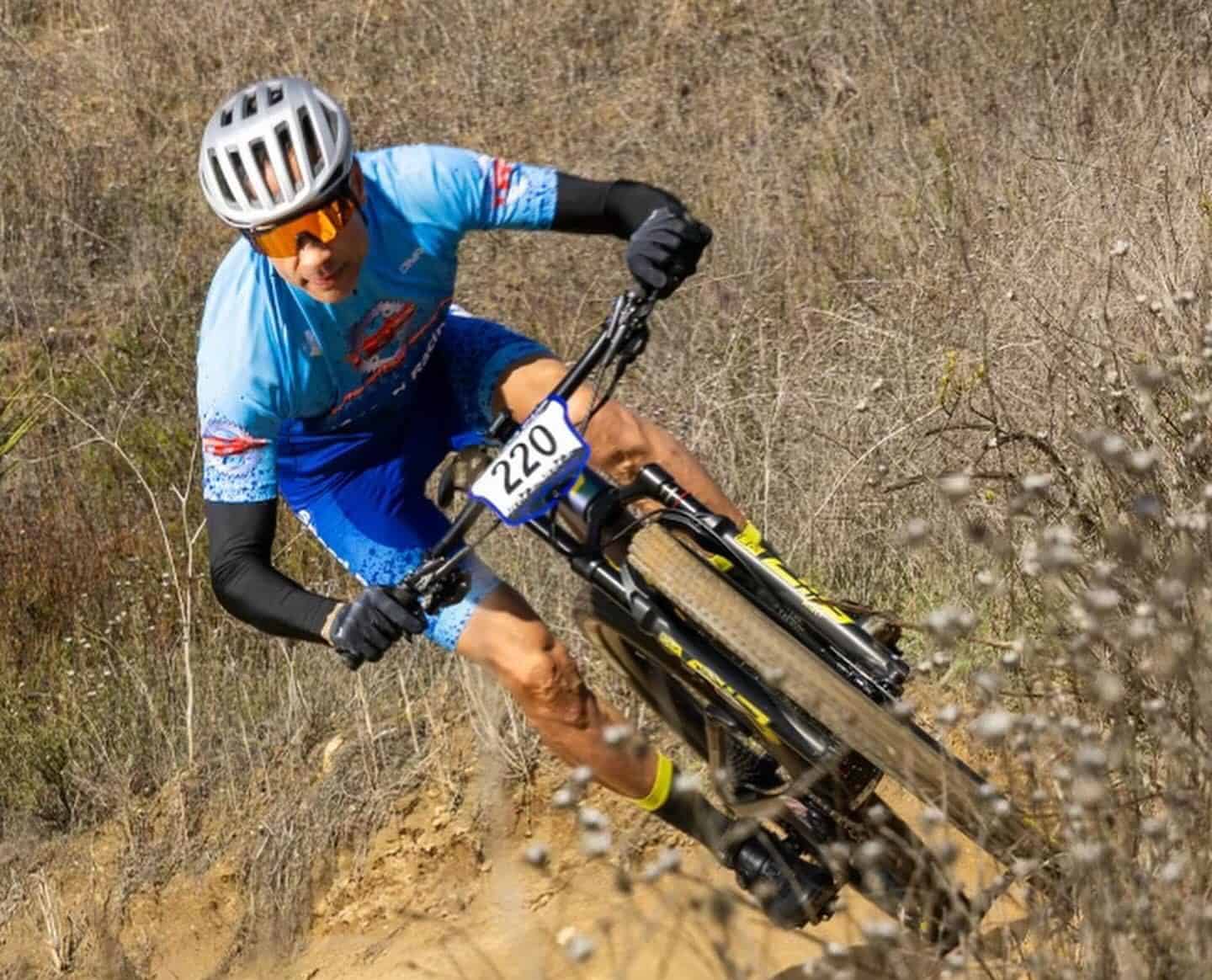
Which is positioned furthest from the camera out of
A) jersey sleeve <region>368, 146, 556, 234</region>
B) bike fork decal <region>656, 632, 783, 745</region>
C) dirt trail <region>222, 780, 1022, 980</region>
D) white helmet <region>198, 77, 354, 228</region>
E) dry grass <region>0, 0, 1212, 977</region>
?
dirt trail <region>222, 780, 1022, 980</region>

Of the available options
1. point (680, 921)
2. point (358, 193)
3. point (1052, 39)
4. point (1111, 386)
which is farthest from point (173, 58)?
point (680, 921)

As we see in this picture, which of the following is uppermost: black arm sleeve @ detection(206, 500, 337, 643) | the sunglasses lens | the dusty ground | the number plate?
the sunglasses lens

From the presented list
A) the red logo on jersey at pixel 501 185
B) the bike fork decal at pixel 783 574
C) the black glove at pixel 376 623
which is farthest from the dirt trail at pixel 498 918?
the red logo on jersey at pixel 501 185

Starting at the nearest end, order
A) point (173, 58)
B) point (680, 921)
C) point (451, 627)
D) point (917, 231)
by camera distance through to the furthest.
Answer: point (680, 921)
point (451, 627)
point (917, 231)
point (173, 58)

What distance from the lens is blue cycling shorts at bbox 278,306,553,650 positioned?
482cm

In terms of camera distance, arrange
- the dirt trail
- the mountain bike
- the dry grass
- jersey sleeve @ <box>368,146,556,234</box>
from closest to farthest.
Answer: the dry grass < the mountain bike < jersey sleeve @ <box>368,146,556,234</box> < the dirt trail

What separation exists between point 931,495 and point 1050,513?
4.89ft

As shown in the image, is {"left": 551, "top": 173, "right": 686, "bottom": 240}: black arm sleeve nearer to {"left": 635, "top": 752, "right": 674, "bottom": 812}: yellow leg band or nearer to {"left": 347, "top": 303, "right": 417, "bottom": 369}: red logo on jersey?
{"left": 347, "top": 303, "right": 417, "bottom": 369}: red logo on jersey

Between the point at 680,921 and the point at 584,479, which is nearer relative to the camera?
the point at 680,921

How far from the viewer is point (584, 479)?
421 cm

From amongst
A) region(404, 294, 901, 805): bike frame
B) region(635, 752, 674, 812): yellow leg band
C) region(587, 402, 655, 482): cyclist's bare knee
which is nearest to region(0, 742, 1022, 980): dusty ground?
region(635, 752, 674, 812): yellow leg band

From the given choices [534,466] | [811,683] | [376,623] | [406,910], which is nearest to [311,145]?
[534,466]

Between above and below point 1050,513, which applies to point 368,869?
below

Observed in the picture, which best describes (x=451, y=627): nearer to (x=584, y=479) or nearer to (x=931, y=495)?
(x=584, y=479)
